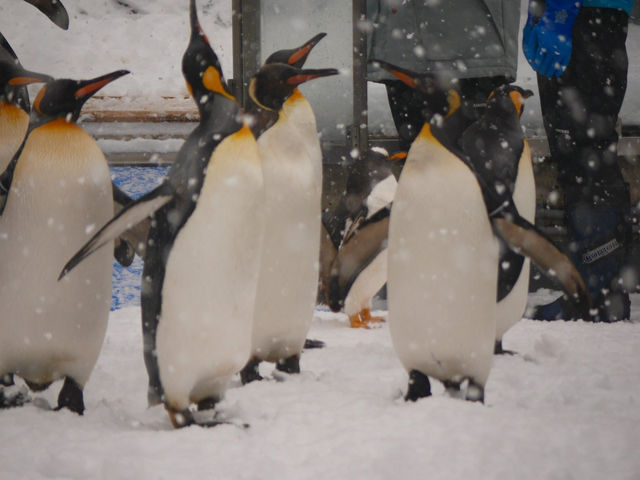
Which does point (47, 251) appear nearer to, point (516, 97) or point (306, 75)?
point (306, 75)

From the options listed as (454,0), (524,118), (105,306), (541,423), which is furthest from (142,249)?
(524,118)

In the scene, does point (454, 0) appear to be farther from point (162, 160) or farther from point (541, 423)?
point (541, 423)

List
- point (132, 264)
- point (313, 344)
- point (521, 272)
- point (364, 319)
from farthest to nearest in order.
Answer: point (132, 264) → point (364, 319) → point (313, 344) → point (521, 272)

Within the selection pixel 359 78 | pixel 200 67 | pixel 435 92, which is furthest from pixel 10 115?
pixel 359 78

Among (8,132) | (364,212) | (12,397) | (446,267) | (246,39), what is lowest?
(12,397)

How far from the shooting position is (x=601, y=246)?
2164 mm

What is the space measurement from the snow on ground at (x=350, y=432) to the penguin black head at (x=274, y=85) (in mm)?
521

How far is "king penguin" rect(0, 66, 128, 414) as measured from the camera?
1046mm

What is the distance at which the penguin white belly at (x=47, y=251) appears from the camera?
1.05 metres

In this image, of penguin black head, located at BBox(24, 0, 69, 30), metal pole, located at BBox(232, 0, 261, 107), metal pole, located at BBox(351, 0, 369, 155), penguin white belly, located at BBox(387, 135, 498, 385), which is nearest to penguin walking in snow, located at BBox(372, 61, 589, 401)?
penguin white belly, located at BBox(387, 135, 498, 385)

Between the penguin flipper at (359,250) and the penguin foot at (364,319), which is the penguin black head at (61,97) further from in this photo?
the penguin foot at (364,319)

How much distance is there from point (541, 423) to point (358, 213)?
44.0 inches

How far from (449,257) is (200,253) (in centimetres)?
39

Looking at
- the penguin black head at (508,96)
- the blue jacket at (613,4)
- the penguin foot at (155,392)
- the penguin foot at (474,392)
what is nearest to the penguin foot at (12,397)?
the penguin foot at (155,392)
